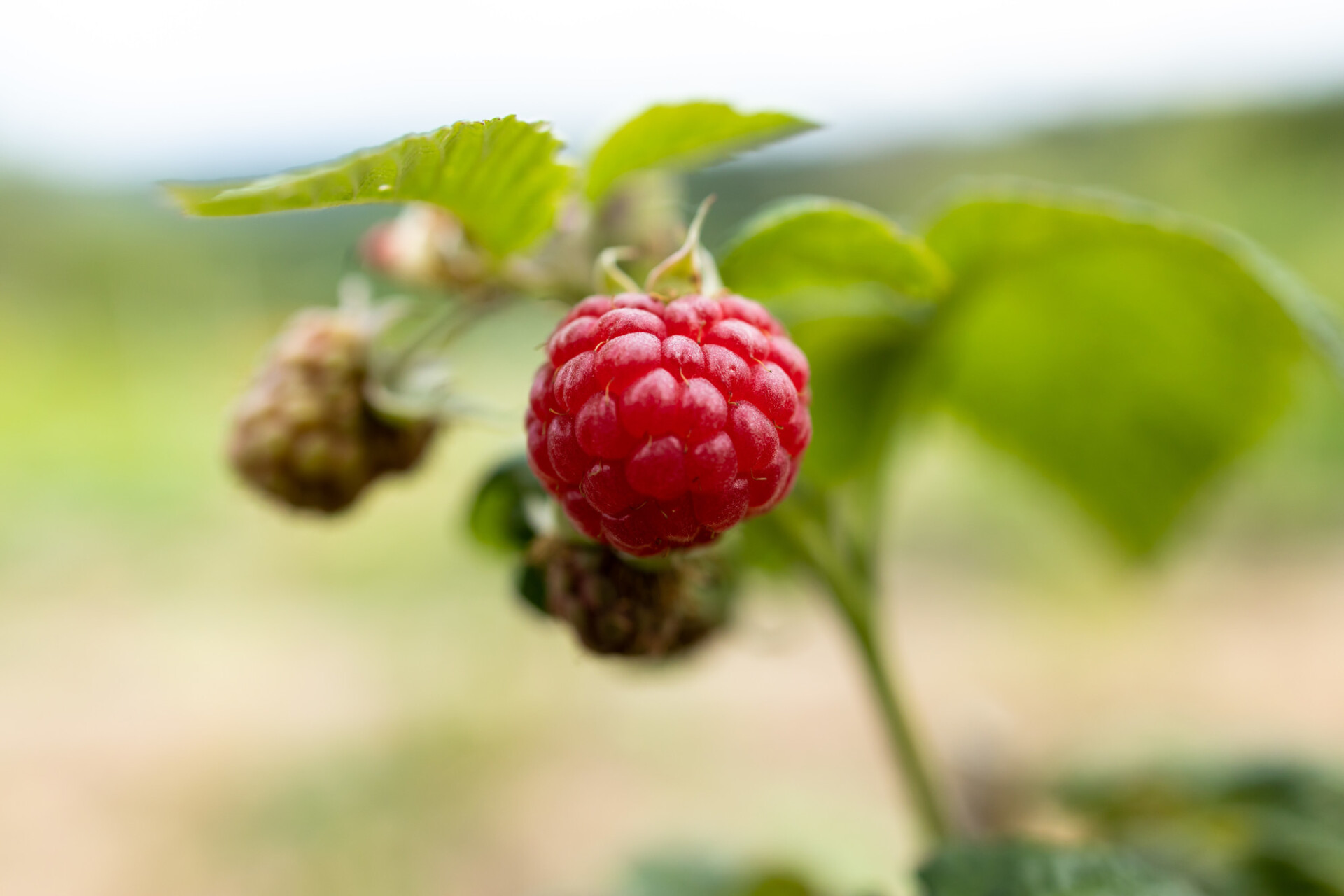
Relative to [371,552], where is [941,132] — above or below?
above

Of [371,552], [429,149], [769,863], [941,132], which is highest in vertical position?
[429,149]

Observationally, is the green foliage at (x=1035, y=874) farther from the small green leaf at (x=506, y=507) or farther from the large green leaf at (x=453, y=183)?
the large green leaf at (x=453, y=183)

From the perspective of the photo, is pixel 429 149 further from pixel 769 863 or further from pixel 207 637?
pixel 207 637

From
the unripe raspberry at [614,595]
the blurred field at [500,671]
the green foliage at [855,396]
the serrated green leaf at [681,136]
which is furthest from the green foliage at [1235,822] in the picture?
the serrated green leaf at [681,136]

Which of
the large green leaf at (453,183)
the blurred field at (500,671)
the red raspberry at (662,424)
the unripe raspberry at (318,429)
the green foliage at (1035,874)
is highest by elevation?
the large green leaf at (453,183)

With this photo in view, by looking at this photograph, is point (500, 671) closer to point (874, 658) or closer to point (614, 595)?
point (874, 658)

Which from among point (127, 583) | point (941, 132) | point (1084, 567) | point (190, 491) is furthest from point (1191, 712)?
point (941, 132)

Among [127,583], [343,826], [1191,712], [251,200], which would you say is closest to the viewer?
[251,200]
